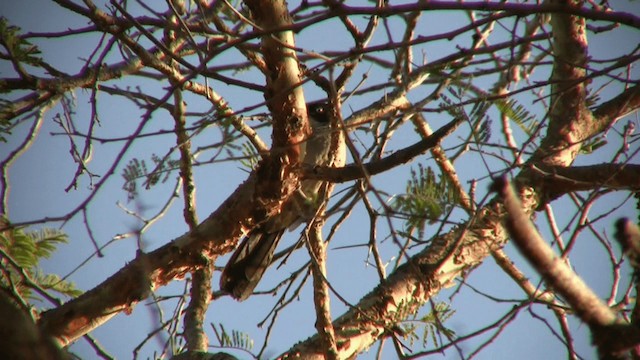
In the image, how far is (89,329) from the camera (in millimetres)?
2623

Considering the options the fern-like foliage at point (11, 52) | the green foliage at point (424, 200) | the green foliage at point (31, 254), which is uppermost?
the fern-like foliage at point (11, 52)

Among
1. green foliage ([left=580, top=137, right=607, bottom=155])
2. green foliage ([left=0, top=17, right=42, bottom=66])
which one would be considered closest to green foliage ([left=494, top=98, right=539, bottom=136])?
green foliage ([left=580, top=137, right=607, bottom=155])

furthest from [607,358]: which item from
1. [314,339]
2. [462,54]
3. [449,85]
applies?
[314,339]

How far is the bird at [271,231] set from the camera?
322 cm

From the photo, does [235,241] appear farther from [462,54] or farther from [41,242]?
[462,54]

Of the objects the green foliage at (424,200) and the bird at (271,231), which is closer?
the green foliage at (424,200)

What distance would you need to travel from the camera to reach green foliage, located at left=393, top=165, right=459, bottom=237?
206cm

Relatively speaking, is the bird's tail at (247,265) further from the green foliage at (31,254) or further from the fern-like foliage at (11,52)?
the fern-like foliage at (11,52)

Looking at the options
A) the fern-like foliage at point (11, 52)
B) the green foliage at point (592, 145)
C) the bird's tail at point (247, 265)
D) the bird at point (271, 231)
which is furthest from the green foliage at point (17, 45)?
the green foliage at point (592, 145)

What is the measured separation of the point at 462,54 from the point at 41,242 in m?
2.18

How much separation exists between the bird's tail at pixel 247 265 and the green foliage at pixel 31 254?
30.3 inches

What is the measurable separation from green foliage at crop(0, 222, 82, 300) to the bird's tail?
770mm

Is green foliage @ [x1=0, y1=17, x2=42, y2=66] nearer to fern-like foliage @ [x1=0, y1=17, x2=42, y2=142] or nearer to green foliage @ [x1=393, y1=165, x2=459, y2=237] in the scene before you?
fern-like foliage @ [x1=0, y1=17, x2=42, y2=142]

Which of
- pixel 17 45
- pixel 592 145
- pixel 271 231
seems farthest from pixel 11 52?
pixel 592 145
